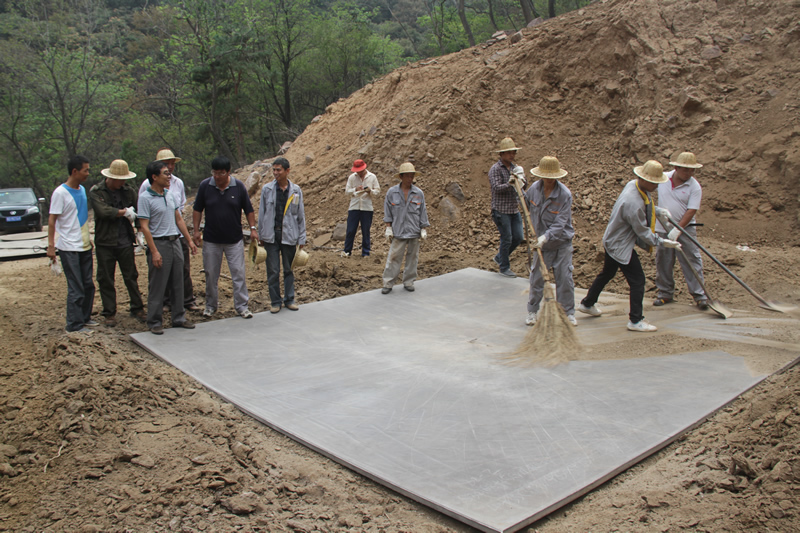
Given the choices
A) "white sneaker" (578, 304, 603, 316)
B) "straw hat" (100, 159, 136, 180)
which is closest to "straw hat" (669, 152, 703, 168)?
"white sneaker" (578, 304, 603, 316)

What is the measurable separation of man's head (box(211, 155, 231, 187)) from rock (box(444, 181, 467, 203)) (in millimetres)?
6283

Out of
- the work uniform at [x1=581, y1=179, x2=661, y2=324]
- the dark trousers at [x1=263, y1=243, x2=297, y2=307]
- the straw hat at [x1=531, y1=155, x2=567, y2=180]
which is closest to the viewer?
the work uniform at [x1=581, y1=179, x2=661, y2=324]

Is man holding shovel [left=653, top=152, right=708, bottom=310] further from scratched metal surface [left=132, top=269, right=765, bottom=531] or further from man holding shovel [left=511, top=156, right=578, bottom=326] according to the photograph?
man holding shovel [left=511, top=156, right=578, bottom=326]

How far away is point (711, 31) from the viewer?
11000mm

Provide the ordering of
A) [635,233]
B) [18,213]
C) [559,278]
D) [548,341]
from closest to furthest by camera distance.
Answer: [548,341] < [635,233] < [559,278] < [18,213]

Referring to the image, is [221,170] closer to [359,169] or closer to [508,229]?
[508,229]

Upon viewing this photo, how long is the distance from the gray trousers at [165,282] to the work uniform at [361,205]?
4385 mm

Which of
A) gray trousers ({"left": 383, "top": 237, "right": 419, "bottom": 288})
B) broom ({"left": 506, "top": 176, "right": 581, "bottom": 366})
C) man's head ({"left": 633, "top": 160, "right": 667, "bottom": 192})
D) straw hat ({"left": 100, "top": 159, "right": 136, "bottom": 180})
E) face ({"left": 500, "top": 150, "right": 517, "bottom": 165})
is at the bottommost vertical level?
broom ({"left": 506, "top": 176, "right": 581, "bottom": 366})

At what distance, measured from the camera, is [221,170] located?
5855 mm

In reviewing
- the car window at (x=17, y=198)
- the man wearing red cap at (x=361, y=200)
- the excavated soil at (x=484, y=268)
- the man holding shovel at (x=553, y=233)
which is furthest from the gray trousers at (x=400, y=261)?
the car window at (x=17, y=198)

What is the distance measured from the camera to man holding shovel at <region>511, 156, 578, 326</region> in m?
5.69

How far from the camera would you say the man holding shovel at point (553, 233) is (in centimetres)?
569

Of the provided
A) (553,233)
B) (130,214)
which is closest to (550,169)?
(553,233)

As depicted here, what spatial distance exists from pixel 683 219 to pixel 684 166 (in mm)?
576
